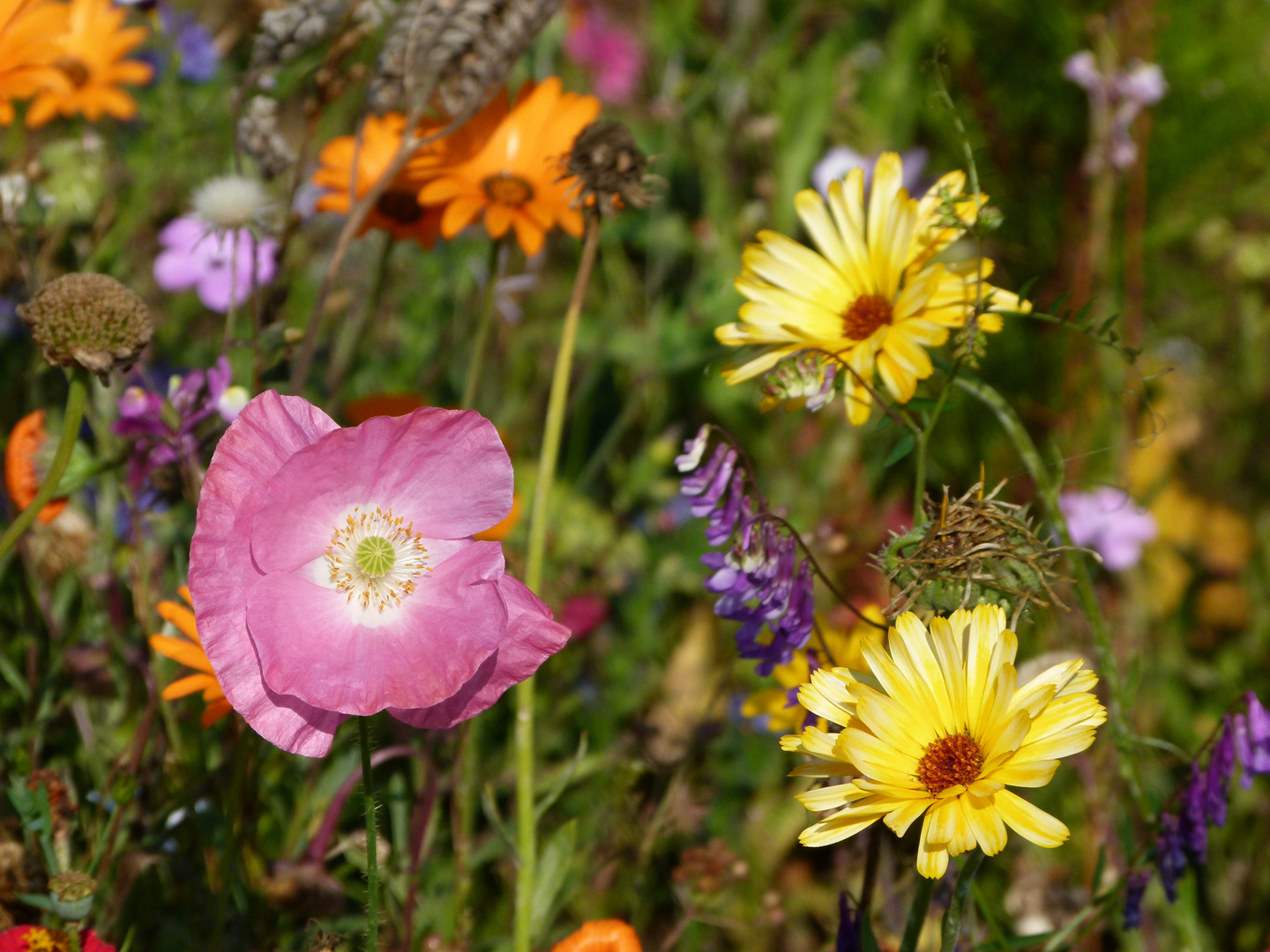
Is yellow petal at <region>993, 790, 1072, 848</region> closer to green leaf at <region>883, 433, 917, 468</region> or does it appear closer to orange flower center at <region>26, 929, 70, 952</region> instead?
green leaf at <region>883, 433, 917, 468</region>

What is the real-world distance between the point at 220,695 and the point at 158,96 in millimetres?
1860

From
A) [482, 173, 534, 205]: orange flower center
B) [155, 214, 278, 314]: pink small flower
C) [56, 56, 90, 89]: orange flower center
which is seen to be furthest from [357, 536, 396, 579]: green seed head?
[56, 56, 90, 89]: orange flower center

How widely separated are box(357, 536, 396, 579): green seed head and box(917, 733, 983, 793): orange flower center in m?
0.45

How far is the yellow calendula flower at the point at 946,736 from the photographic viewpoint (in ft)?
2.48

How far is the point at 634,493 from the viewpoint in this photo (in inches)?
88.0

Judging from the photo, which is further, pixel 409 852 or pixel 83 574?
pixel 83 574

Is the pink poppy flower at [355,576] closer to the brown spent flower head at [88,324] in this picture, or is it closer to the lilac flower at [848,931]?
the brown spent flower head at [88,324]

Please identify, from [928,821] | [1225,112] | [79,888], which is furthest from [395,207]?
[1225,112]

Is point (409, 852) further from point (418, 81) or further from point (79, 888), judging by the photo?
point (418, 81)

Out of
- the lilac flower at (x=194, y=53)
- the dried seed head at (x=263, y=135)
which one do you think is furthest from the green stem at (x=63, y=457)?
the lilac flower at (x=194, y=53)

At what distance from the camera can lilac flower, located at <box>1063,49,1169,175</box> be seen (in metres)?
2.14

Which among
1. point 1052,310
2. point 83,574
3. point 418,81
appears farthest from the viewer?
point 83,574

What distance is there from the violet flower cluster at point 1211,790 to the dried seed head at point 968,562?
12.9 inches

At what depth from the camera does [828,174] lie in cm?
237
